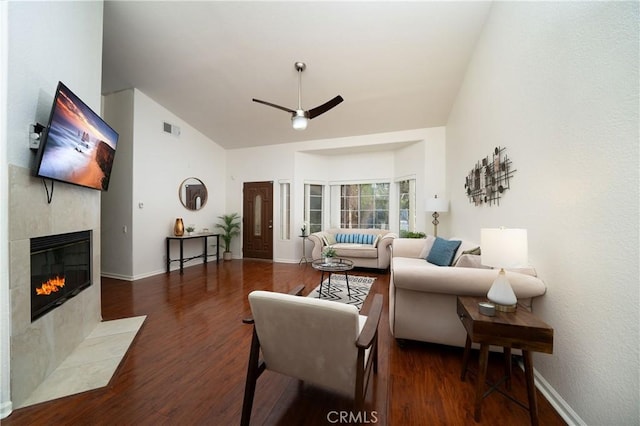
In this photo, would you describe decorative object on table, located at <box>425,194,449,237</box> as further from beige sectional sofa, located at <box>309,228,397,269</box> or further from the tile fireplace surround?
the tile fireplace surround

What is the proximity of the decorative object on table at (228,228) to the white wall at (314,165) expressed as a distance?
22cm

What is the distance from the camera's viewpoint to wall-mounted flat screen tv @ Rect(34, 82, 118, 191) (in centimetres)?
168

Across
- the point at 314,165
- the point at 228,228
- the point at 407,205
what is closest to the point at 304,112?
the point at 314,165

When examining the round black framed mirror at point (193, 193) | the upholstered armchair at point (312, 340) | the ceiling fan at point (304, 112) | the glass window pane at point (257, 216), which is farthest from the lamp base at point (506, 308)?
the round black framed mirror at point (193, 193)

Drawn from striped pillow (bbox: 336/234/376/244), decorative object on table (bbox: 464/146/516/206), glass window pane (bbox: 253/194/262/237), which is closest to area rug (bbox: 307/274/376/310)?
striped pillow (bbox: 336/234/376/244)

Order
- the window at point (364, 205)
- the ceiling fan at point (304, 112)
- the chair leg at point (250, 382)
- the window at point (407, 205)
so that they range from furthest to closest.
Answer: the window at point (364, 205)
the window at point (407, 205)
the ceiling fan at point (304, 112)
the chair leg at point (250, 382)

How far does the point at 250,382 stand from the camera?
1.30m

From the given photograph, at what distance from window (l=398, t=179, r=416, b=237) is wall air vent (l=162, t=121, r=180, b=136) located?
5358 mm

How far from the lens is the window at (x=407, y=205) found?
215 inches

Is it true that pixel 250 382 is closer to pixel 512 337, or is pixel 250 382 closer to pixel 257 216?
pixel 512 337

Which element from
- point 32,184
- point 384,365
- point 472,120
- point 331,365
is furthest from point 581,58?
point 32,184

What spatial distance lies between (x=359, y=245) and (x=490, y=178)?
3055 mm

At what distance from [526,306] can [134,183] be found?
19.0 feet

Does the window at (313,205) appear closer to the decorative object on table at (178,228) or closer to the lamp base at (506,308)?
the decorative object on table at (178,228)
